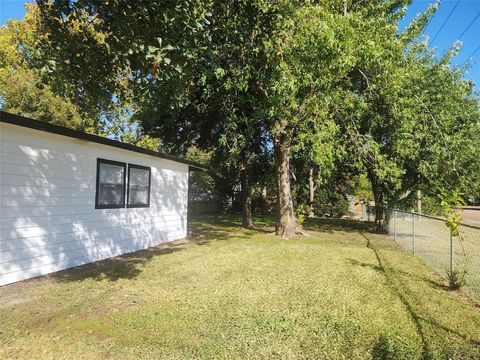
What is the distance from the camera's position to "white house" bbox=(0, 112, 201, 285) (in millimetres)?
6129

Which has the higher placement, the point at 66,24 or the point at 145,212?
the point at 66,24

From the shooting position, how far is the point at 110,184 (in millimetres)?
8594

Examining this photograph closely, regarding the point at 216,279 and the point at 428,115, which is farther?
the point at 428,115

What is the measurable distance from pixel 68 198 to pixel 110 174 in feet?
4.56

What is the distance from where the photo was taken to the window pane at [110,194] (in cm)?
830

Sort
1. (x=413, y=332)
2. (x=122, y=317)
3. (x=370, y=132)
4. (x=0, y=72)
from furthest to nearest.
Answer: (x=0, y=72), (x=370, y=132), (x=122, y=317), (x=413, y=332)

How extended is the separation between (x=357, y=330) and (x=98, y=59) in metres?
5.03

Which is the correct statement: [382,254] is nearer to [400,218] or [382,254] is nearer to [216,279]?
[400,218]

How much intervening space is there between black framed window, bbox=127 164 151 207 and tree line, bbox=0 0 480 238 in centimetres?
168

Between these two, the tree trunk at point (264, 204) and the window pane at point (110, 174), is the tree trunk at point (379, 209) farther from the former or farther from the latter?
the window pane at point (110, 174)

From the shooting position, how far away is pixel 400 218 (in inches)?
472

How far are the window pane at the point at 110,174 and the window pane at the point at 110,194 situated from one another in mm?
99

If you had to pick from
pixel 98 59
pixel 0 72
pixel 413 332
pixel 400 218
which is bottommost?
pixel 413 332

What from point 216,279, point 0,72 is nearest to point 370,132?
point 216,279
